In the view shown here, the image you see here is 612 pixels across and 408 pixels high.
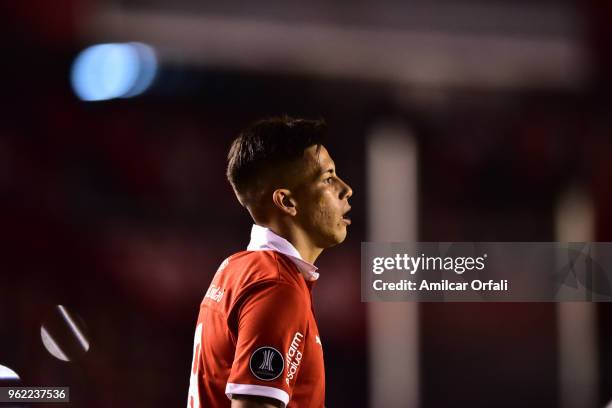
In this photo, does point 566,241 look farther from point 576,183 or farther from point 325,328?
point 325,328

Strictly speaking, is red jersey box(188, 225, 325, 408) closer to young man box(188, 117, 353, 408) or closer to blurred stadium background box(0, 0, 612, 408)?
young man box(188, 117, 353, 408)

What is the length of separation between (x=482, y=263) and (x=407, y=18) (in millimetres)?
562

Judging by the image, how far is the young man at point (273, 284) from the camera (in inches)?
35.4

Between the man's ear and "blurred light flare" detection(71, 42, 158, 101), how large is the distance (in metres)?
0.59

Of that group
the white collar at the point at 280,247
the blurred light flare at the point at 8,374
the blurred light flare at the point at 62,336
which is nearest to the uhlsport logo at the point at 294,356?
the white collar at the point at 280,247

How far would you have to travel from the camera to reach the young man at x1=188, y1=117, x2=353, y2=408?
2.95 ft

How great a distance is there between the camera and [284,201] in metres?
1.12

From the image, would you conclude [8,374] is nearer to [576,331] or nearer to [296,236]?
[296,236]

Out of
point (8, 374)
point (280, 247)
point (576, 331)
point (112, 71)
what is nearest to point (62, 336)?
point (8, 374)

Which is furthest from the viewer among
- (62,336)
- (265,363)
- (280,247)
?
(62,336)

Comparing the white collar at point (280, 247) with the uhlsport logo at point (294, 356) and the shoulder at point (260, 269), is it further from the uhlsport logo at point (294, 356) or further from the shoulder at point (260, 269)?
the uhlsport logo at point (294, 356)

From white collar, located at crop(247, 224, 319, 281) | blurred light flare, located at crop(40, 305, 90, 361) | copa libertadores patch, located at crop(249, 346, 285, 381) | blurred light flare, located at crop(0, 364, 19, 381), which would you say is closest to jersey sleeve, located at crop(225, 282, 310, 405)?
copa libertadores patch, located at crop(249, 346, 285, 381)

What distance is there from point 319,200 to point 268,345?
1.03 ft

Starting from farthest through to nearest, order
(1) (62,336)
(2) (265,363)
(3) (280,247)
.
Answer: (1) (62,336), (3) (280,247), (2) (265,363)
